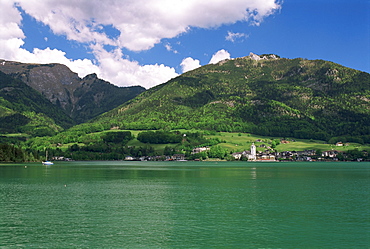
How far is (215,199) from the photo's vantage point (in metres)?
65.6

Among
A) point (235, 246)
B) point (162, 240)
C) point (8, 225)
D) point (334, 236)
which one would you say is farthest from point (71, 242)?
point (334, 236)

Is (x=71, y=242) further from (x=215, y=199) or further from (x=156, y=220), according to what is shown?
(x=215, y=199)

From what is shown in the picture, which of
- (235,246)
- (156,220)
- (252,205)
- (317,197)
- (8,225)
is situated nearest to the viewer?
(235,246)

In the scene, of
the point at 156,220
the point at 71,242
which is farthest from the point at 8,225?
the point at 156,220

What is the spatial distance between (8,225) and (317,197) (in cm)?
4984

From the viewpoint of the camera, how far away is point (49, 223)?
4481cm

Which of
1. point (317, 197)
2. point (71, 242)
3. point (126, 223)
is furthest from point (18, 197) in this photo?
point (317, 197)

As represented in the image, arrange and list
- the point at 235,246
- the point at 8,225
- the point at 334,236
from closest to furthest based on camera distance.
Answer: the point at 235,246, the point at 334,236, the point at 8,225

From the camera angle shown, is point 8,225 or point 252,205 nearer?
point 8,225

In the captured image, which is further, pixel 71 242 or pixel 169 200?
pixel 169 200

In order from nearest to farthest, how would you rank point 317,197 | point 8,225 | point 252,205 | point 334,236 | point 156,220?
point 334,236, point 8,225, point 156,220, point 252,205, point 317,197

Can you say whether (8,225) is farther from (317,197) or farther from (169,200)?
(317,197)

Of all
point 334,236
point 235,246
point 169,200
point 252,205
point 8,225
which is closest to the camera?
point 235,246

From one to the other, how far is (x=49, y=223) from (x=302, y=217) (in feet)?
99.0
